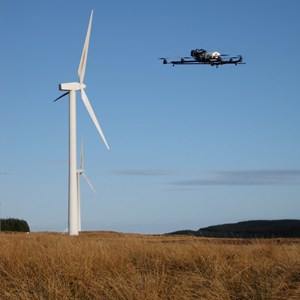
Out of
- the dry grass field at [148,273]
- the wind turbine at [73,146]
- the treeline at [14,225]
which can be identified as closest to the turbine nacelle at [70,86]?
the wind turbine at [73,146]

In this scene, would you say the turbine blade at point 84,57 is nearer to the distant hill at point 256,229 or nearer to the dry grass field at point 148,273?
the distant hill at point 256,229

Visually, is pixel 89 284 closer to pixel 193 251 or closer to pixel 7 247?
pixel 193 251

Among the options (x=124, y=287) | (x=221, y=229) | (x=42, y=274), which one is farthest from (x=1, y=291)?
(x=221, y=229)

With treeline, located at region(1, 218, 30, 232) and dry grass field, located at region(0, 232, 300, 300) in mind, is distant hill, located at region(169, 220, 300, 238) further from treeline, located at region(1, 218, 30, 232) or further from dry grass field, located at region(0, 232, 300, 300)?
dry grass field, located at region(0, 232, 300, 300)

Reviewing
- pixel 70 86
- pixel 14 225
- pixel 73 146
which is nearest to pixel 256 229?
pixel 73 146

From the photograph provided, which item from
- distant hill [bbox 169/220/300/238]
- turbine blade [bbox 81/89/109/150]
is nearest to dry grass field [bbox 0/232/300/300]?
turbine blade [bbox 81/89/109/150]

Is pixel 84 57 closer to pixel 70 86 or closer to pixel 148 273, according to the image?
pixel 70 86
